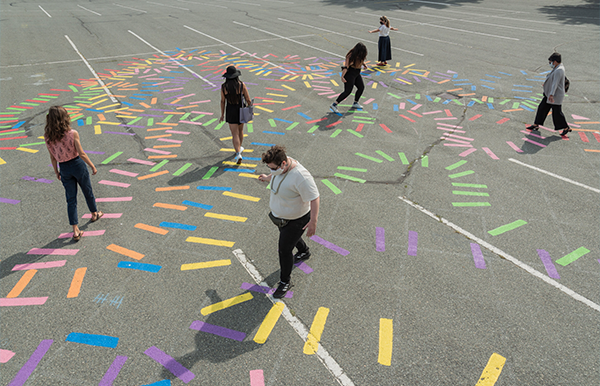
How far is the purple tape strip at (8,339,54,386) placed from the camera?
11.3 ft

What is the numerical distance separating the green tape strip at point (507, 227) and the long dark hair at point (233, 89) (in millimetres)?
5006

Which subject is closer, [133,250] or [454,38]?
[133,250]

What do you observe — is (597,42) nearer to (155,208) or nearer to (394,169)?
(394,169)

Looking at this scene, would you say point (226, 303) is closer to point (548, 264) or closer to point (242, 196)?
point (242, 196)

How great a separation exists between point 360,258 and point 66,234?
4512mm

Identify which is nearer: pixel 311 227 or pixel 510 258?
pixel 311 227

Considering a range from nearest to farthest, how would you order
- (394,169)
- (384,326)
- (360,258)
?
(384,326)
(360,258)
(394,169)

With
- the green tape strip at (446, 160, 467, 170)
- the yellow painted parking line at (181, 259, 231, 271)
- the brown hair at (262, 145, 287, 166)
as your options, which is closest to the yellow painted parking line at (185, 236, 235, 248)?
the yellow painted parking line at (181, 259, 231, 271)

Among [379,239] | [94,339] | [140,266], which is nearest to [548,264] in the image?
[379,239]

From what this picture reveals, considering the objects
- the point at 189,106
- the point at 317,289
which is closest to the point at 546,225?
the point at 317,289

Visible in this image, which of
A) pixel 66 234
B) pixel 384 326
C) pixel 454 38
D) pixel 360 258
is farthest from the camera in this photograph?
pixel 454 38

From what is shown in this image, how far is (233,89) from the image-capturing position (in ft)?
21.8

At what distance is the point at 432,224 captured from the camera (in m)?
5.57

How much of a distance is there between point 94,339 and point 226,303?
4.74 feet
